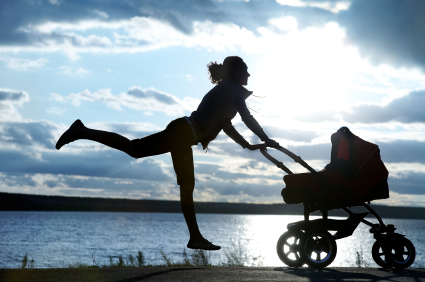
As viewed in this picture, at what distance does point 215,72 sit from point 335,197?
7.60 feet

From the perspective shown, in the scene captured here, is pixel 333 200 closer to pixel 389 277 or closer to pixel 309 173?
pixel 309 173

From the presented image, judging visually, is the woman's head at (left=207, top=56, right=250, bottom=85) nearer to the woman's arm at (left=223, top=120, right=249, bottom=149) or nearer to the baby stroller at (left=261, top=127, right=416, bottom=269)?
the woman's arm at (left=223, top=120, right=249, bottom=149)

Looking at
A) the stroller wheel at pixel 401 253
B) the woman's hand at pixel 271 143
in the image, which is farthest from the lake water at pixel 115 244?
the woman's hand at pixel 271 143

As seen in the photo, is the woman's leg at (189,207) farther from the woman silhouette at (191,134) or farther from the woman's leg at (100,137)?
the woman's leg at (100,137)

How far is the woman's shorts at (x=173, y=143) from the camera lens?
15.4ft

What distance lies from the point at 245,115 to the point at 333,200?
1.96 metres

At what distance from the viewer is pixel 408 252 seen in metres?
6.07

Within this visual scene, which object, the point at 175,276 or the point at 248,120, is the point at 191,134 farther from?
the point at 175,276

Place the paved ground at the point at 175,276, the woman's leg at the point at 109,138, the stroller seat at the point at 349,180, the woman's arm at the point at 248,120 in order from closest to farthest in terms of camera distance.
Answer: the paved ground at the point at 175,276
the woman's leg at the point at 109,138
the woman's arm at the point at 248,120
the stroller seat at the point at 349,180

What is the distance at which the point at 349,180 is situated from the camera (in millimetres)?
5938

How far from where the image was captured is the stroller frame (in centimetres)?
579

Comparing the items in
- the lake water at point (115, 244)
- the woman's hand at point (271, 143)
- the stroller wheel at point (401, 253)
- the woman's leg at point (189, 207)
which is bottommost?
the lake water at point (115, 244)

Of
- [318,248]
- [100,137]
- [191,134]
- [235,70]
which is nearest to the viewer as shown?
[100,137]

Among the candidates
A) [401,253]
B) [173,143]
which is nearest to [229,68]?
[173,143]
